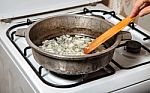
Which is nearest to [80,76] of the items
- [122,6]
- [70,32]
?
[70,32]

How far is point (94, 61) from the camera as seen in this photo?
28.2 inches

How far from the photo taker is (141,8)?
2.82 ft

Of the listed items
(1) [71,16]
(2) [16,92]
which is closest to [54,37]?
(1) [71,16]

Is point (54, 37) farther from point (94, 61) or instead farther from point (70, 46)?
point (94, 61)

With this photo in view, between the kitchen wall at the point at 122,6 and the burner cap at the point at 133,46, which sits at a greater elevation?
the kitchen wall at the point at 122,6

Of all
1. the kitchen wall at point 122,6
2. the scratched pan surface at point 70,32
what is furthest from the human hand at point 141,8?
the kitchen wall at point 122,6

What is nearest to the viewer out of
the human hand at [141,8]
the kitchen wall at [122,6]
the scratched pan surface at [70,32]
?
the scratched pan surface at [70,32]

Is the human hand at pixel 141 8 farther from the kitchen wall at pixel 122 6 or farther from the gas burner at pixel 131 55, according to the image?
the kitchen wall at pixel 122 6

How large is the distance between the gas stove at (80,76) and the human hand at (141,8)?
10 cm

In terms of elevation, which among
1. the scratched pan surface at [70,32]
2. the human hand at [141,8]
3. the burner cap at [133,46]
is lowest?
the burner cap at [133,46]

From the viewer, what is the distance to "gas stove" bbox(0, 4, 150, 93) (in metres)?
0.76

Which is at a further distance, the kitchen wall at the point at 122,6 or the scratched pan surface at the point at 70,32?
the kitchen wall at the point at 122,6

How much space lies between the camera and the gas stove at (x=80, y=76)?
0.76 m

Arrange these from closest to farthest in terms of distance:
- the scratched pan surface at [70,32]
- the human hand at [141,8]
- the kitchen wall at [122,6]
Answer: the scratched pan surface at [70,32] → the human hand at [141,8] → the kitchen wall at [122,6]
